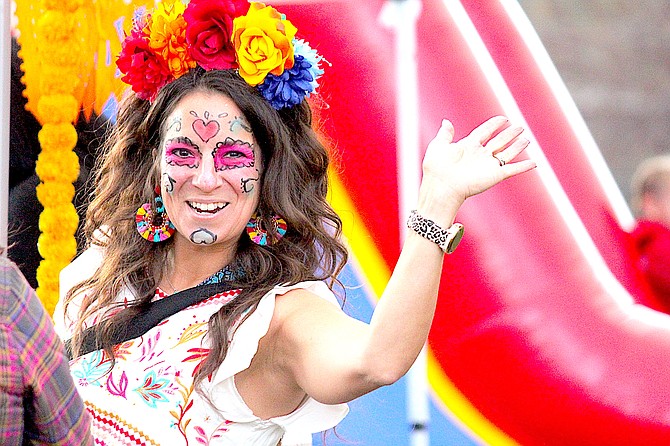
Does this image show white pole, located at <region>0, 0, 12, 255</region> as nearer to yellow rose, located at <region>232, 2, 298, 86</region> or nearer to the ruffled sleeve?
yellow rose, located at <region>232, 2, 298, 86</region>

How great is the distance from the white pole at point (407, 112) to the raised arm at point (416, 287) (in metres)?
0.86

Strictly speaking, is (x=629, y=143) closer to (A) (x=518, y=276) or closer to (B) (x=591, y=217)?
(B) (x=591, y=217)

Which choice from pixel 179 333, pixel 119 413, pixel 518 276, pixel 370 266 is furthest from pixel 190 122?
pixel 518 276

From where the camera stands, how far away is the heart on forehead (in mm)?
2205

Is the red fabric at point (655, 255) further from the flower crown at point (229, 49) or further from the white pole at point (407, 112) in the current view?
the flower crown at point (229, 49)

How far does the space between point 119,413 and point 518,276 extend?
3.67ft

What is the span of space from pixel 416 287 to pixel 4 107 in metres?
1.35

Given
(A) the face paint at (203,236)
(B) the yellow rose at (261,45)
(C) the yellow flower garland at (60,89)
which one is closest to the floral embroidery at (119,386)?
(A) the face paint at (203,236)

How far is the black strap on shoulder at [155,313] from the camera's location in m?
2.18

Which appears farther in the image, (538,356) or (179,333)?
(538,356)

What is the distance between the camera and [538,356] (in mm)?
2688

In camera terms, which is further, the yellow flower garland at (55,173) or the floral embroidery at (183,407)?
the yellow flower garland at (55,173)

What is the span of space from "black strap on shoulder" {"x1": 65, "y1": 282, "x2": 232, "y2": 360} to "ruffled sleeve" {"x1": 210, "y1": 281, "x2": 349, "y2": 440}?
0.15 metres

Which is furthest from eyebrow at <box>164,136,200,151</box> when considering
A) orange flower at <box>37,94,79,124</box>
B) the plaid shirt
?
the plaid shirt
